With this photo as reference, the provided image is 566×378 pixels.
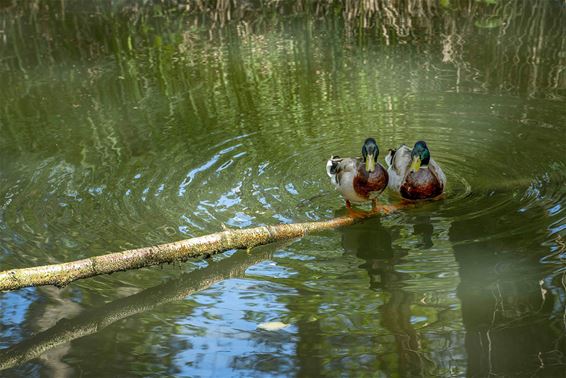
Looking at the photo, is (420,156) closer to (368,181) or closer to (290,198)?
(368,181)

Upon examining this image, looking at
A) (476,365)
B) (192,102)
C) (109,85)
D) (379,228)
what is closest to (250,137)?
(192,102)

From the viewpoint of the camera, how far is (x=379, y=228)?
612 centimetres

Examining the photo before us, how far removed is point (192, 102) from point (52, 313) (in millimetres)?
4693

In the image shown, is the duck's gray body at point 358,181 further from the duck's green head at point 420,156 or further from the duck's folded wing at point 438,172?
the duck's folded wing at point 438,172

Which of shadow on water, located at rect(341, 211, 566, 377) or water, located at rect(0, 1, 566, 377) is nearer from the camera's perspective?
shadow on water, located at rect(341, 211, 566, 377)

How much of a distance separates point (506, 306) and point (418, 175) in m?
2.02

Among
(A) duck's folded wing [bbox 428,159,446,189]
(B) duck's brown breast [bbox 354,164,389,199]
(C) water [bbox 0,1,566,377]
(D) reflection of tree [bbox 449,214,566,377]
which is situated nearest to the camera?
(D) reflection of tree [bbox 449,214,566,377]

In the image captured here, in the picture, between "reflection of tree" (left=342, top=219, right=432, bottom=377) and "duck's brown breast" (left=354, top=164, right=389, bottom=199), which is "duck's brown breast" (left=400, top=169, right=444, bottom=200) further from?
"reflection of tree" (left=342, top=219, right=432, bottom=377)

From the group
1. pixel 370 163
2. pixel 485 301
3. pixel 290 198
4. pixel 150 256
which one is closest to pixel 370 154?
pixel 370 163

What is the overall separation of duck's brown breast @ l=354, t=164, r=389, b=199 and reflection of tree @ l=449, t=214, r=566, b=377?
885 mm

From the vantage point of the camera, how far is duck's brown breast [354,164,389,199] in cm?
644

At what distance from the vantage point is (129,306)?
498 cm

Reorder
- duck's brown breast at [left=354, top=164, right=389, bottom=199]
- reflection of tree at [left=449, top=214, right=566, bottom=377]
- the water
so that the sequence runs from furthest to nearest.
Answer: duck's brown breast at [left=354, top=164, right=389, bottom=199], the water, reflection of tree at [left=449, top=214, right=566, bottom=377]

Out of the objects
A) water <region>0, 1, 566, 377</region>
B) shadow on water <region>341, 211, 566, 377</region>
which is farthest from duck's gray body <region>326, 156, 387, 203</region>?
shadow on water <region>341, 211, 566, 377</region>
